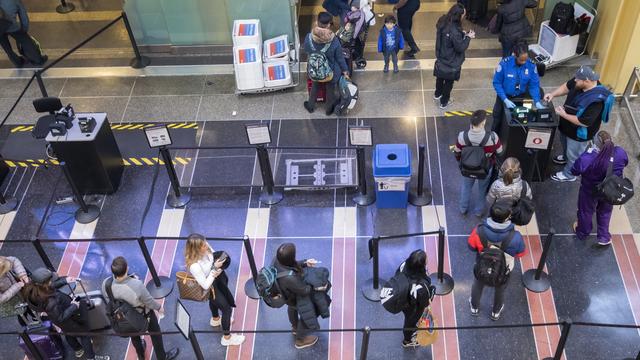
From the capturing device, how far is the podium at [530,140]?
8109 mm

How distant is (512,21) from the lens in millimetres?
9992

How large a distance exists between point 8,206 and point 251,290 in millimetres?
4005

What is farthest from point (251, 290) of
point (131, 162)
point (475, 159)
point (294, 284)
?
point (131, 162)

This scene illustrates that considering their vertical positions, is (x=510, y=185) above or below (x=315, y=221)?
above

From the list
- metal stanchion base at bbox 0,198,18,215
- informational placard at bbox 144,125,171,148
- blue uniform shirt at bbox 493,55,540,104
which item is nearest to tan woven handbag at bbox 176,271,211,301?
informational placard at bbox 144,125,171,148

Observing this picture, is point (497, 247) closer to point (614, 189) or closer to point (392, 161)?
point (614, 189)

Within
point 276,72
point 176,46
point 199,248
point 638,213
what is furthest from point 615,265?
point 176,46

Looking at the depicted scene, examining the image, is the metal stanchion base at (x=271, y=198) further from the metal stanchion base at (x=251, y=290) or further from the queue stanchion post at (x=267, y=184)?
the metal stanchion base at (x=251, y=290)

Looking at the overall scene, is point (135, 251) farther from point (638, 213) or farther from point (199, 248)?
point (638, 213)

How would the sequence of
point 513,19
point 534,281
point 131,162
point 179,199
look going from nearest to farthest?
point 534,281 < point 179,199 < point 131,162 < point 513,19

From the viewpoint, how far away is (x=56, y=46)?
12469 millimetres

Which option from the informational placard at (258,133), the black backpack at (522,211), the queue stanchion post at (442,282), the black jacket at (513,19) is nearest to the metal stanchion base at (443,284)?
the queue stanchion post at (442,282)

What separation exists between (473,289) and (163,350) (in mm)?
3460

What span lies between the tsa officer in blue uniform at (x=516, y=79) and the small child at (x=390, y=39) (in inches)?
92.1
